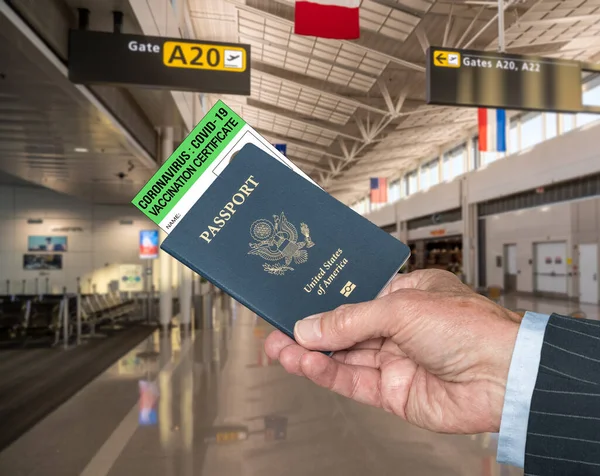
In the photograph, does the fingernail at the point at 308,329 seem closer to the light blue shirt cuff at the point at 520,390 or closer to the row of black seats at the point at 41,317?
the light blue shirt cuff at the point at 520,390

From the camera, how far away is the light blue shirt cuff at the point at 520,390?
1.10 metres

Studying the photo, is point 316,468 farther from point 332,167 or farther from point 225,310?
point 332,167

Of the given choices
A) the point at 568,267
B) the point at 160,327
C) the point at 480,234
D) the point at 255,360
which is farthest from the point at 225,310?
the point at 480,234

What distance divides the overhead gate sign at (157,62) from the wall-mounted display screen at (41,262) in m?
17.7

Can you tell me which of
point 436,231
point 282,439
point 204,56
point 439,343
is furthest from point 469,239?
point 439,343

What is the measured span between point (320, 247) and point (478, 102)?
5.92 meters

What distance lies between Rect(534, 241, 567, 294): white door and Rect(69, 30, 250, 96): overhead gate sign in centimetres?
1717

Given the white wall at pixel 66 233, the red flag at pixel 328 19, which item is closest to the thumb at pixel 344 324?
the red flag at pixel 328 19

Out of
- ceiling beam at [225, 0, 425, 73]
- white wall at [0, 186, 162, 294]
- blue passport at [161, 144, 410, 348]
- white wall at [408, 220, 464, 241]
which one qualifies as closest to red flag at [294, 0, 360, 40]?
blue passport at [161, 144, 410, 348]

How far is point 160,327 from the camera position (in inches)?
497

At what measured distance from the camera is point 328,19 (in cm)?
625

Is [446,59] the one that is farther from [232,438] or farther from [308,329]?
[308,329]

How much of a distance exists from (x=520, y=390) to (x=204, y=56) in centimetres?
546

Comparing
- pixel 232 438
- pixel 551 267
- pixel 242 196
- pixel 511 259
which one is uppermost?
pixel 242 196
